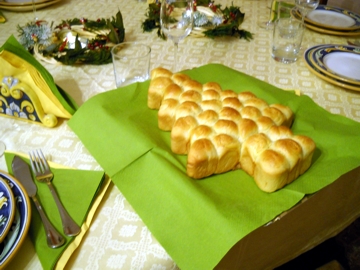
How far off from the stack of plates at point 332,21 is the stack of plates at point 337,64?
7.5 inches

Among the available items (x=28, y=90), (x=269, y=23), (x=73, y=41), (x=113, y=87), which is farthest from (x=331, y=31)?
(x=28, y=90)

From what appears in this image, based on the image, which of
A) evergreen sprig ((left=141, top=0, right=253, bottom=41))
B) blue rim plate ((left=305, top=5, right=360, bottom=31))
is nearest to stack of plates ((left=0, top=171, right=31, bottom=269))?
evergreen sprig ((left=141, top=0, right=253, bottom=41))

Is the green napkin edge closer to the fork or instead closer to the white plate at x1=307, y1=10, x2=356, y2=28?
the fork

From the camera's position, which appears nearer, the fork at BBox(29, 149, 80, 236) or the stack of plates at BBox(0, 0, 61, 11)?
the fork at BBox(29, 149, 80, 236)

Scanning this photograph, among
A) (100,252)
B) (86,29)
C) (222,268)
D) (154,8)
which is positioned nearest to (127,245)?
(100,252)

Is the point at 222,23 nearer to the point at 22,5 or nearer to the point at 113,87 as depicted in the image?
the point at 113,87

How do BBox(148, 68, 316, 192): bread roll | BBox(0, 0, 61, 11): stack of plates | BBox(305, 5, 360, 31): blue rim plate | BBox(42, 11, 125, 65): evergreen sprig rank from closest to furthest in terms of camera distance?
BBox(148, 68, 316, 192): bread roll
BBox(42, 11, 125, 65): evergreen sprig
BBox(305, 5, 360, 31): blue rim plate
BBox(0, 0, 61, 11): stack of plates

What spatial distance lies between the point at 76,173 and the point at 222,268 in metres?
0.32

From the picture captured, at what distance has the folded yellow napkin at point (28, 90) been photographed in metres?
0.74

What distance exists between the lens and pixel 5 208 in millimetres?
497

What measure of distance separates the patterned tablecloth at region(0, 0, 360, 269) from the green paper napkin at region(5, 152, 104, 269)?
2 centimetres

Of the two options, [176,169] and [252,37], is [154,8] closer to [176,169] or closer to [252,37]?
[252,37]

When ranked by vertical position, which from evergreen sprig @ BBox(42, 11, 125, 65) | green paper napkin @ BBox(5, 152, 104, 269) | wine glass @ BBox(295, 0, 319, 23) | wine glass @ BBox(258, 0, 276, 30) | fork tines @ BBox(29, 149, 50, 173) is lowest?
green paper napkin @ BBox(5, 152, 104, 269)

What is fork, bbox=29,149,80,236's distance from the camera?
1.69 feet
